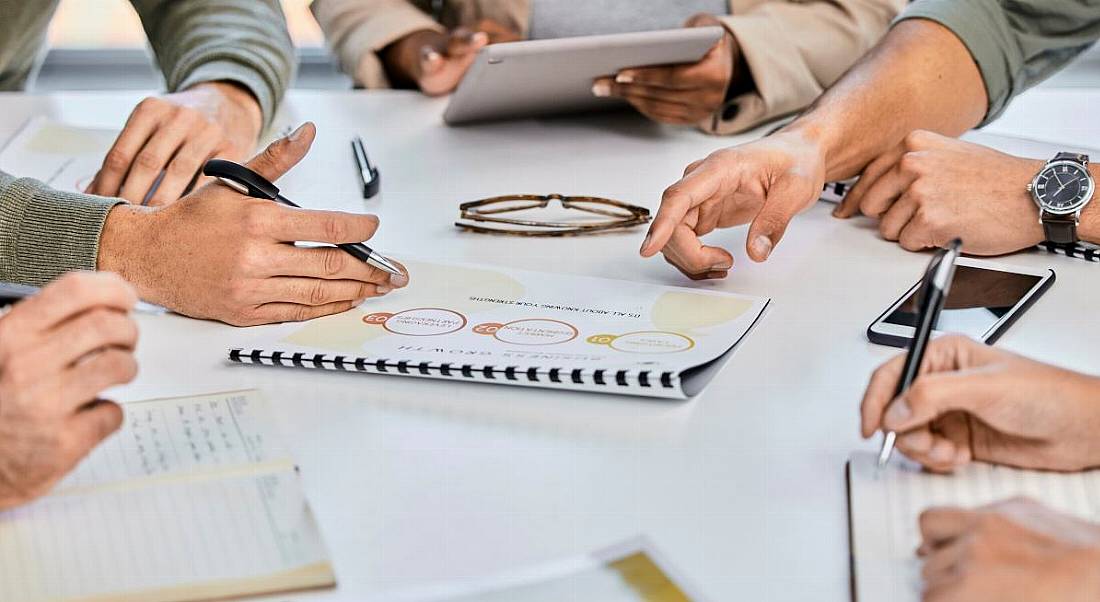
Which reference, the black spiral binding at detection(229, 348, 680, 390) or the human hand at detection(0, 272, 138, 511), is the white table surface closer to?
the black spiral binding at detection(229, 348, 680, 390)

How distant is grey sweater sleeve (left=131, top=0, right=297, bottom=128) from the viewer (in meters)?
1.51

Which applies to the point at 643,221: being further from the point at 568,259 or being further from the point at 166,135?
the point at 166,135

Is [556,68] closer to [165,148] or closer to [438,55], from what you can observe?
[438,55]

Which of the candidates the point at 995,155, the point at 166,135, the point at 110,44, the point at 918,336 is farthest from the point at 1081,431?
the point at 110,44

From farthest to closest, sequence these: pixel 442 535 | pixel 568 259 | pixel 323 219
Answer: pixel 568 259
pixel 323 219
pixel 442 535

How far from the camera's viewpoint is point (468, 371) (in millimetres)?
→ 847

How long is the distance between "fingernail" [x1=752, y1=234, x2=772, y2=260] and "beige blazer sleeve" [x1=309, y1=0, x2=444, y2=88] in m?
0.88

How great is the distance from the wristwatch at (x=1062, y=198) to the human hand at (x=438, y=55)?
2.63 feet

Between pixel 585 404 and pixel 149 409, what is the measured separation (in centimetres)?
32

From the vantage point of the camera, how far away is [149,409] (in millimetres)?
836

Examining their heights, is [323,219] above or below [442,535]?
above

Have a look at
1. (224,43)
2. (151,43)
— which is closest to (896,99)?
(224,43)

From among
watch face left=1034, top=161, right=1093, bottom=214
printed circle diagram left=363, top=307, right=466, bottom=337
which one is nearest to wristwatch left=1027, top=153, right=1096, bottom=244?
watch face left=1034, top=161, right=1093, bottom=214

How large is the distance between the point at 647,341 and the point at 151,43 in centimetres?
118
